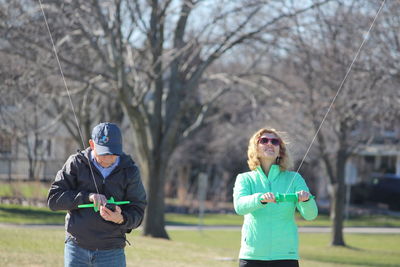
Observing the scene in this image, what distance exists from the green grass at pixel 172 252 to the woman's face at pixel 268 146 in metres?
4.78

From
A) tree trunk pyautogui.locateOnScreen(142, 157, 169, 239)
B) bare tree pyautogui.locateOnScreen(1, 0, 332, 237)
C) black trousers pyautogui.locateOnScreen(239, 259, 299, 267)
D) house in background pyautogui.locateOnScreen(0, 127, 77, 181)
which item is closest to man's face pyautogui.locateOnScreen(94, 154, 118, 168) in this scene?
black trousers pyautogui.locateOnScreen(239, 259, 299, 267)

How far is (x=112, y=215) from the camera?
492cm

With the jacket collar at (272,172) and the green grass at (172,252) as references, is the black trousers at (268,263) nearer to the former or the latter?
the jacket collar at (272,172)

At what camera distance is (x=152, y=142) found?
1923cm

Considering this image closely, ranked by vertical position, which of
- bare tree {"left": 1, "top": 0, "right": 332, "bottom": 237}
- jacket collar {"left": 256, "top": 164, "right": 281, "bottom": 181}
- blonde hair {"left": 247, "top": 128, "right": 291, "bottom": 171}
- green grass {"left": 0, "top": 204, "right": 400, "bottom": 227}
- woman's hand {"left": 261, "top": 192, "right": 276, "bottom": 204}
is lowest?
green grass {"left": 0, "top": 204, "right": 400, "bottom": 227}

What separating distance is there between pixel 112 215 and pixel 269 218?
1275mm

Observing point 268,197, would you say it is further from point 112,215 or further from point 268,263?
point 112,215

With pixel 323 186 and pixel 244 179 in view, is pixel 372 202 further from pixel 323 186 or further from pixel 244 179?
pixel 244 179

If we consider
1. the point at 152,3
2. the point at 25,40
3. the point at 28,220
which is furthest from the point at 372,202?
the point at 25,40

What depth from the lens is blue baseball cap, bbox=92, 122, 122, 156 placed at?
16.8 ft

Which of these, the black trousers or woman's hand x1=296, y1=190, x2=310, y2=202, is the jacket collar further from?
the black trousers

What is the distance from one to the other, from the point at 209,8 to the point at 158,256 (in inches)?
292

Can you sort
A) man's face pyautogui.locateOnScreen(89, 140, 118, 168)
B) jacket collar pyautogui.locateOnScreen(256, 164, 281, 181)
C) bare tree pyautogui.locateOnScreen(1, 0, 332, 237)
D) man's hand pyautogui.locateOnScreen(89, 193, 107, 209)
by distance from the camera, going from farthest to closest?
bare tree pyautogui.locateOnScreen(1, 0, 332, 237) < jacket collar pyautogui.locateOnScreen(256, 164, 281, 181) < man's face pyautogui.locateOnScreen(89, 140, 118, 168) < man's hand pyautogui.locateOnScreen(89, 193, 107, 209)

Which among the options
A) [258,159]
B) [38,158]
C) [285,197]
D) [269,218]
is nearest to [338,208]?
[38,158]
